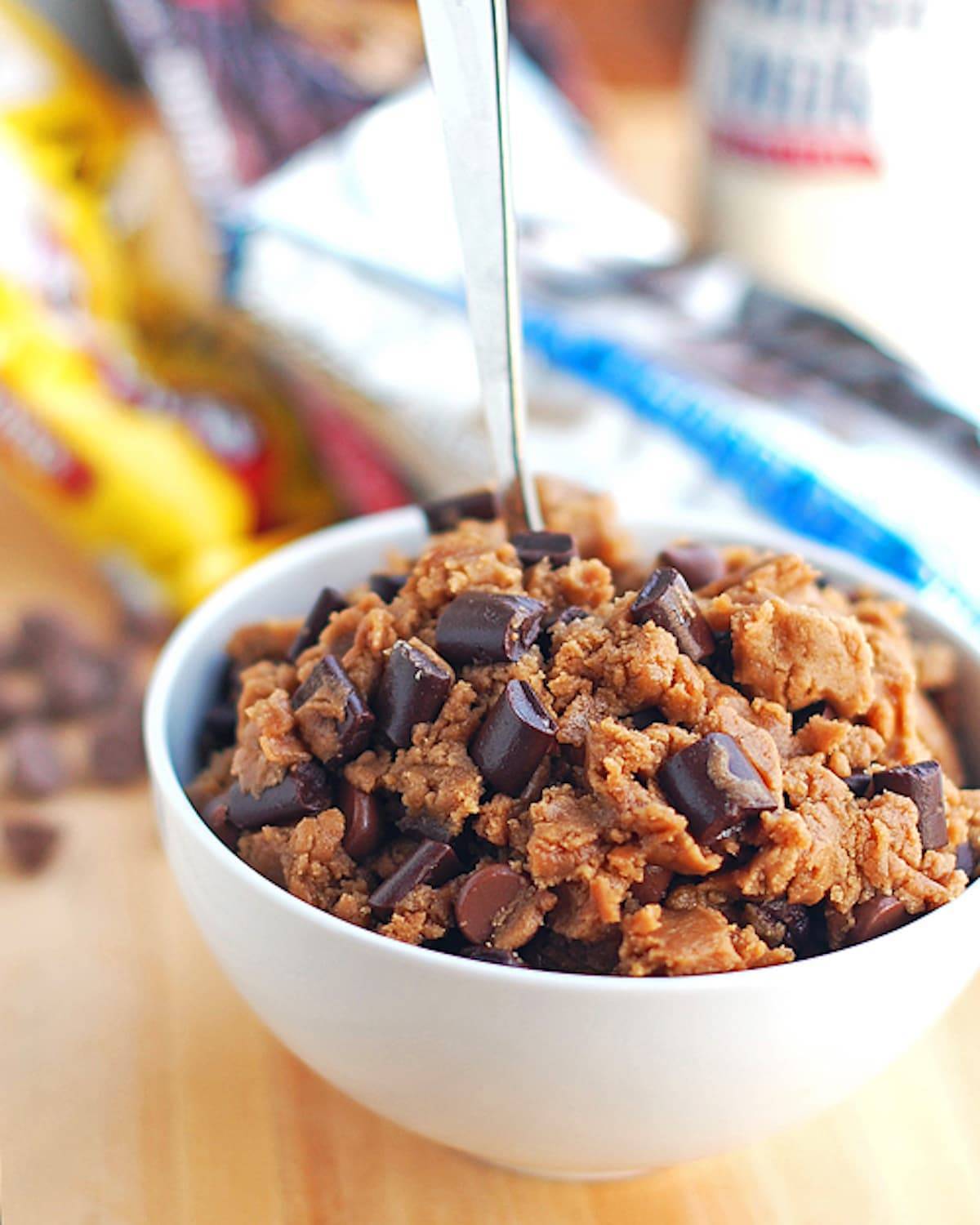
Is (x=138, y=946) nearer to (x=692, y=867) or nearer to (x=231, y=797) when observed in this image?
(x=231, y=797)

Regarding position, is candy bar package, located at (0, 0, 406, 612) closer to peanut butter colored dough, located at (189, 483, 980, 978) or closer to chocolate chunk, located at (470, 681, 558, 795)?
peanut butter colored dough, located at (189, 483, 980, 978)

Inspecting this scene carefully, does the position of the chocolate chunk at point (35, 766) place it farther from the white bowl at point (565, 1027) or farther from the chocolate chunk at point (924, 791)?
the chocolate chunk at point (924, 791)

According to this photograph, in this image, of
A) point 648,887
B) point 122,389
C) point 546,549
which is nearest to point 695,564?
point 546,549

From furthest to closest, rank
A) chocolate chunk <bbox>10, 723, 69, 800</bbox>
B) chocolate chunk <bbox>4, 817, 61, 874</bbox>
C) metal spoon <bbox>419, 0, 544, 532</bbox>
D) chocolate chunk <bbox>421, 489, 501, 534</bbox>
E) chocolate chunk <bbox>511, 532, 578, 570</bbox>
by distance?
1. chocolate chunk <bbox>10, 723, 69, 800</bbox>
2. chocolate chunk <bbox>4, 817, 61, 874</bbox>
3. chocolate chunk <bbox>421, 489, 501, 534</bbox>
4. chocolate chunk <bbox>511, 532, 578, 570</bbox>
5. metal spoon <bbox>419, 0, 544, 532</bbox>

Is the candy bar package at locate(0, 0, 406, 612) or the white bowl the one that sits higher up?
the white bowl

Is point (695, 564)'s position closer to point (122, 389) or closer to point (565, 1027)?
point (565, 1027)

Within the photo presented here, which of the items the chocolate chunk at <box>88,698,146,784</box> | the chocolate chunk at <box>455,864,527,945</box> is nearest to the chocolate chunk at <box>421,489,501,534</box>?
the chocolate chunk at <box>455,864,527,945</box>

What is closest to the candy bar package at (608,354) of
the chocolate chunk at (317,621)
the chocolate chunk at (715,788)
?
the chocolate chunk at (317,621)

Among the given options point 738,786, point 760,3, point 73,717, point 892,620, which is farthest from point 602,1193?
point 760,3
